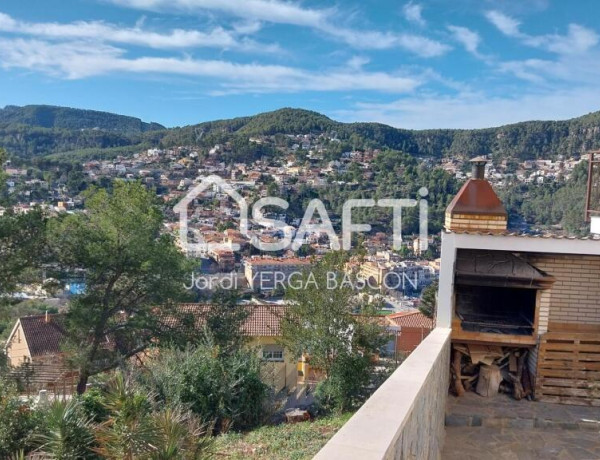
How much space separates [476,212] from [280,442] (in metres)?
4.23

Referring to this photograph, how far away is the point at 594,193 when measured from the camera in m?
7.45

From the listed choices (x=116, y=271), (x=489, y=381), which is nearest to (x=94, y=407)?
(x=489, y=381)

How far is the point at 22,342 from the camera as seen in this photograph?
718 inches

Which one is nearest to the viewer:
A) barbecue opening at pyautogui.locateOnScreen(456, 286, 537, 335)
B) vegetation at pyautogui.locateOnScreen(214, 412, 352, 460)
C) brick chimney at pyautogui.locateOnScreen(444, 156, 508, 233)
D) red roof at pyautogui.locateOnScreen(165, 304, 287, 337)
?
barbecue opening at pyautogui.locateOnScreen(456, 286, 537, 335)

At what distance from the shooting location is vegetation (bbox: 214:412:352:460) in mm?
6492

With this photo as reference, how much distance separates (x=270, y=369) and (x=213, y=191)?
4512 centimetres

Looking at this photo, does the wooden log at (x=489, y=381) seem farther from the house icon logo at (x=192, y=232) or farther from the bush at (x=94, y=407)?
the house icon logo at (x=192, y=232)

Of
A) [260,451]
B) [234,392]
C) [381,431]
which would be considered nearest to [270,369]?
[234,392]

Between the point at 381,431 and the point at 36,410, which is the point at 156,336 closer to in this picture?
the point at 36,410

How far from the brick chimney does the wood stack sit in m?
1.52

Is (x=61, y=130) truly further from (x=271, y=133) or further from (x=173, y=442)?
(x=173, y=442)

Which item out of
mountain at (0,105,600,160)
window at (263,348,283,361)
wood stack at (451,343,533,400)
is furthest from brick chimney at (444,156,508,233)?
mountain at (0,105,600,160)

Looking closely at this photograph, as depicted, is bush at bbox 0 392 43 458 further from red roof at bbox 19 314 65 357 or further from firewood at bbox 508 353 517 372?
red roof at bbox 19 314 65 357

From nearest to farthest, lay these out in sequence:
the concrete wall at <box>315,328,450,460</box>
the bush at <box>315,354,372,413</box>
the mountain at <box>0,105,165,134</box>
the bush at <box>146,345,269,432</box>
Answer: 1. the concrete wall at <box>315,328,450,460</box>
2. the bush at <box>146,345,269,432</box>
3. the bush at <box>315,354,372,413</box>
4. the mountain at <box>0,105,165,134</box>
